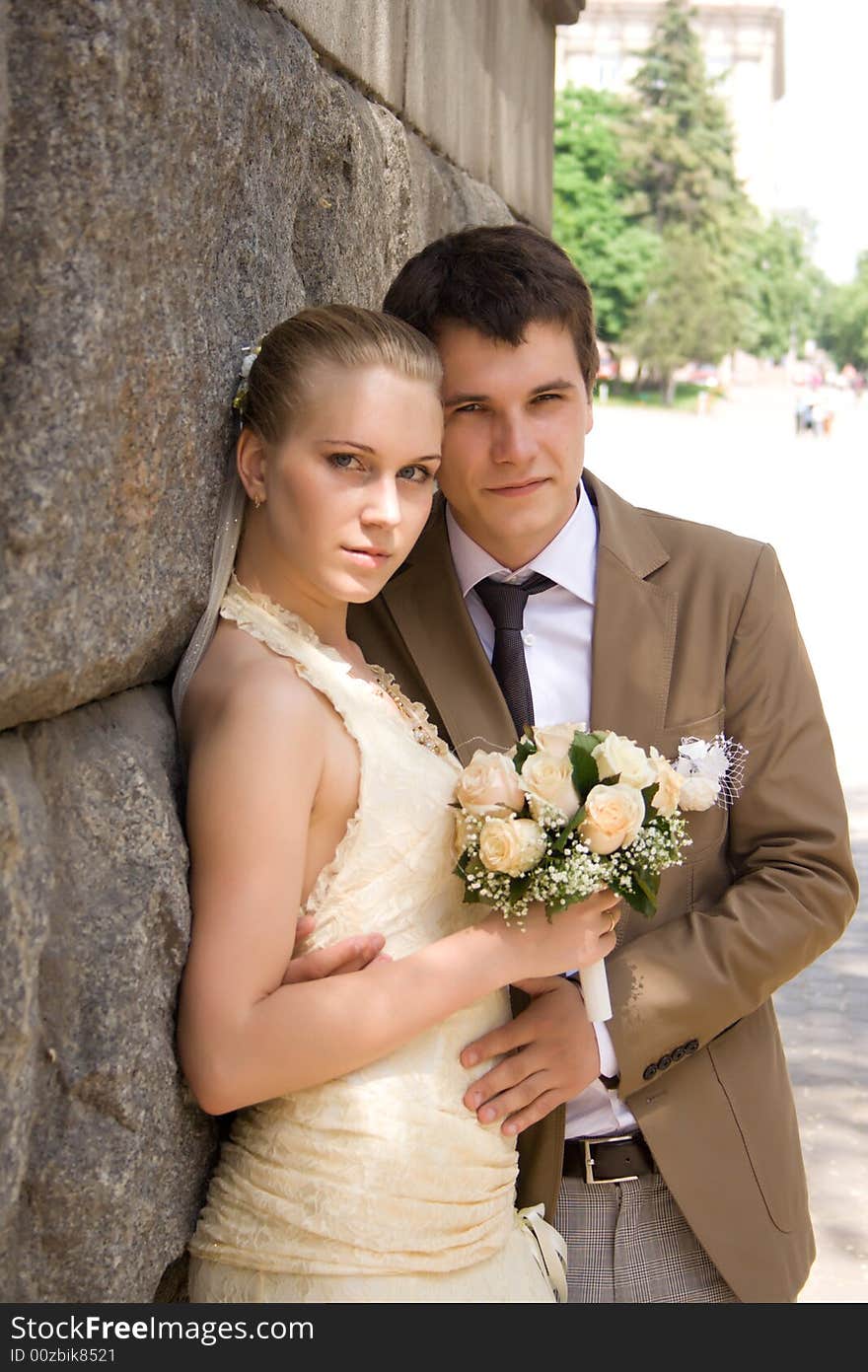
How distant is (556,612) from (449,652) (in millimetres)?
253

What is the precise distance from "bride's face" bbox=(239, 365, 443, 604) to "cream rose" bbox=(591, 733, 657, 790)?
0.45 m

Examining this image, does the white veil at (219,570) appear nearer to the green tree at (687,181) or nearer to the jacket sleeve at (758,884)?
the jacket sleeve at (758,884)

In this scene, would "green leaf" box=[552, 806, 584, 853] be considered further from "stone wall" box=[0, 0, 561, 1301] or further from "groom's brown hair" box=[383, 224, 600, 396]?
"groom's brown hair" box=[383, 224, 600, 396]

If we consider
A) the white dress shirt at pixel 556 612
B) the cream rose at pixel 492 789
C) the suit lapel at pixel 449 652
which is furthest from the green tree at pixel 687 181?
the cream rose at pixel 492 789

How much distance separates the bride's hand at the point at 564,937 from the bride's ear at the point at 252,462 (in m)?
0.77

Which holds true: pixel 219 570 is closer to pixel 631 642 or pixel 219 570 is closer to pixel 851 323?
pixel 631 642

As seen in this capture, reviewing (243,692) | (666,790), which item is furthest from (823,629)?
(243,692)

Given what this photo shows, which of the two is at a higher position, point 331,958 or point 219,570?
point 219,570

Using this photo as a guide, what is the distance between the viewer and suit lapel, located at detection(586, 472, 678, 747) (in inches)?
118

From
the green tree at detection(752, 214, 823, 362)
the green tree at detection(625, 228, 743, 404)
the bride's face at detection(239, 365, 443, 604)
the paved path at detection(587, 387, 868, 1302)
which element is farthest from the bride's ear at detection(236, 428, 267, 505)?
the green tree at detection(752, 214, 823, 362)

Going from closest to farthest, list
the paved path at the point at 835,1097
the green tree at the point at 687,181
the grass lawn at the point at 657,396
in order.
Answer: the paved path at the point at 835,1097
the grass lawn at the point at 657,396
the green tree at the point at 687,181

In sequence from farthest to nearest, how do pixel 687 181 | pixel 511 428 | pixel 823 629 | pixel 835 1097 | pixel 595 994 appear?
pixel 687 181
pixel 823 629
pixel 835 1097
pixel 511 428
pixel 595 994

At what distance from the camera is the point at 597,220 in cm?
6488

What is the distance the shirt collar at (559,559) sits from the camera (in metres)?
3.16
